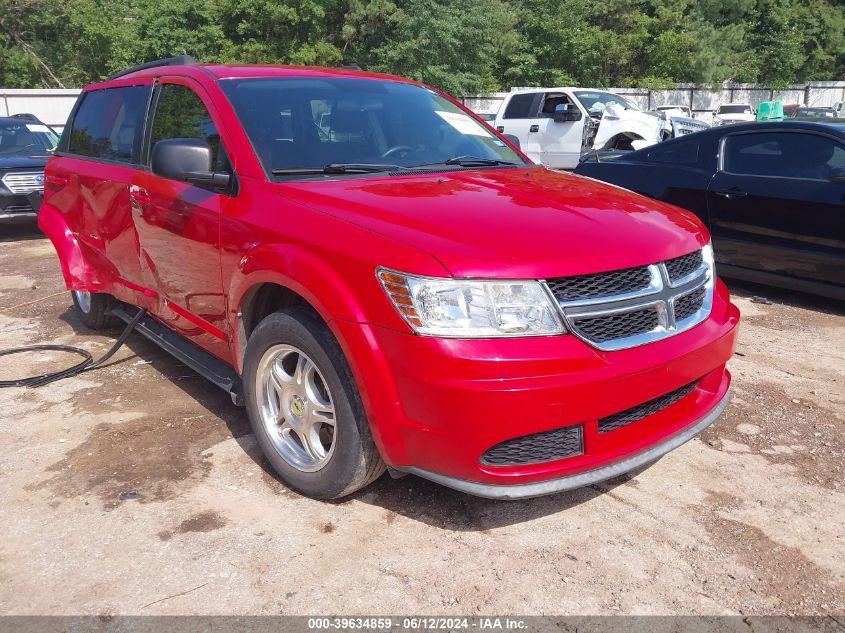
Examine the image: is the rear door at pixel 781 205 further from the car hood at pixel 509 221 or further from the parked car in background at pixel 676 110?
the parked car in background at pixel 676 110

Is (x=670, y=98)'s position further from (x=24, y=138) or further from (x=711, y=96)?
(x=24, y=138)

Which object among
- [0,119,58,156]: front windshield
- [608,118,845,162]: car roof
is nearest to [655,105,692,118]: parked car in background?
[608,118,845,162]: car roof

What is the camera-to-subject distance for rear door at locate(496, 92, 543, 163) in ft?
49.6

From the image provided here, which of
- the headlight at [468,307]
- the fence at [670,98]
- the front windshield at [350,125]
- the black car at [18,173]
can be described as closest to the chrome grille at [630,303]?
the headlight at [468,307]

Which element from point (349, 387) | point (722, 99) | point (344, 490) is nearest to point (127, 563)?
point (344, 490)

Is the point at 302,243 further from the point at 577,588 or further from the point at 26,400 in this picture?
the point at 26,400

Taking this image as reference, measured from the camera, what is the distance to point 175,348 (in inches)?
159

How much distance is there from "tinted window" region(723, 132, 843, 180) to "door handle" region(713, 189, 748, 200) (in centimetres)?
19

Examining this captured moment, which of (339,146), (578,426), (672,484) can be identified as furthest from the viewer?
(339,146)

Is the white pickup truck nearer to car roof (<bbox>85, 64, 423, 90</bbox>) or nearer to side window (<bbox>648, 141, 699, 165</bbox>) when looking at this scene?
side window (<bbox>648, 141, 699, 165</bbox>)

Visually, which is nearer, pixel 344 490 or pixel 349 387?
pixel 349 387

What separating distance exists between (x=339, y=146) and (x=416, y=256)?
4.06ft

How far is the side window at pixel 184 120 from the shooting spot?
11.1ft

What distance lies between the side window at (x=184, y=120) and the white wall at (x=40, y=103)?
24.4 metres
